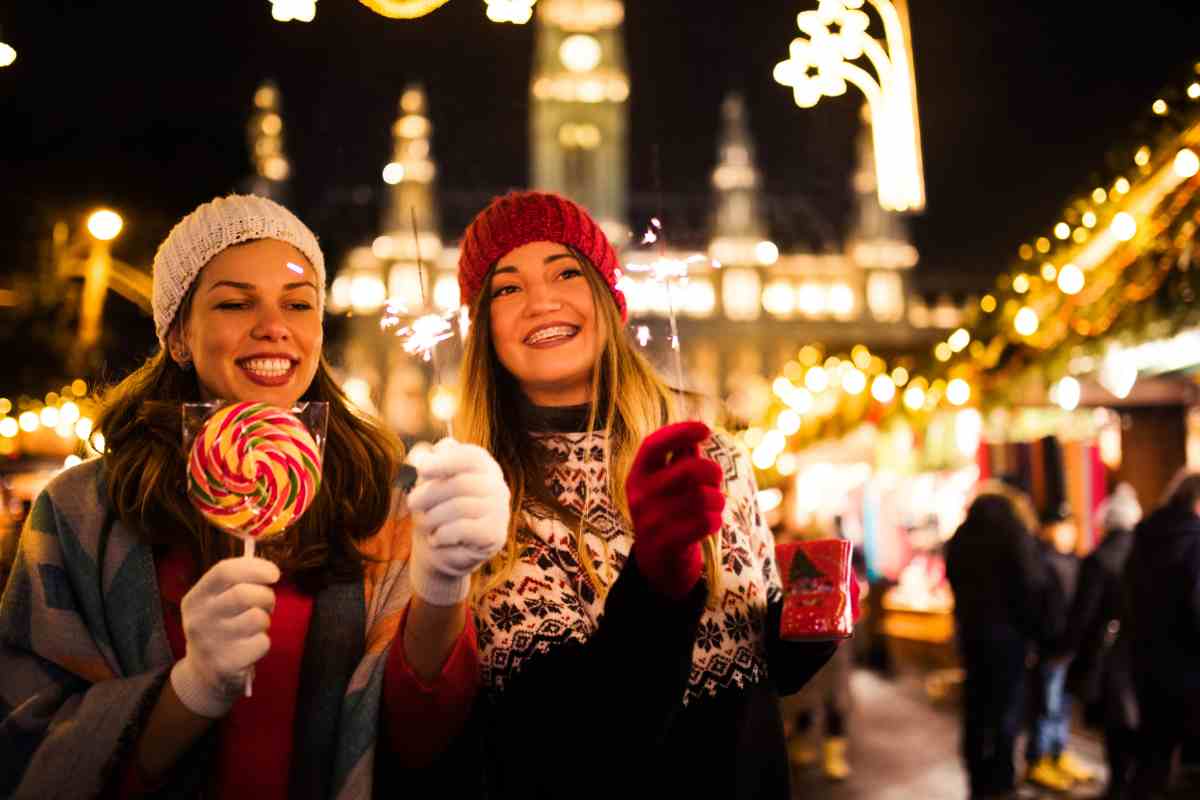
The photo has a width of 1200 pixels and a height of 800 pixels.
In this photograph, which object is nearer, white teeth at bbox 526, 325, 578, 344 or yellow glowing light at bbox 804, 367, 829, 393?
white teeth at bbox 526, 325, 578, 344

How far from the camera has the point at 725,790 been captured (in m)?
2.00

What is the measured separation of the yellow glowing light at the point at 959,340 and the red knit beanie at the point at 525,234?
6.04 m

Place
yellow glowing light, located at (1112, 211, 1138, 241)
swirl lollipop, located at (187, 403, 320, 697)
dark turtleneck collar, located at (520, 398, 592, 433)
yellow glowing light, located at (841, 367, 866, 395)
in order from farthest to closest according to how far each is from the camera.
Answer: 1. yellow glowing light, located at (841, 367, 866, 395)
2. yellow glowing light, located at (1112, 211, 1138, 241)
3. dark turtleneck collar, located at (520, 398, 592, 433)
4. swirl lollipop, located at (187, 403, 320, 697)

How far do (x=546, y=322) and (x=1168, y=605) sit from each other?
5.03 metres

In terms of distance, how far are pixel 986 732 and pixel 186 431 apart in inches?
253

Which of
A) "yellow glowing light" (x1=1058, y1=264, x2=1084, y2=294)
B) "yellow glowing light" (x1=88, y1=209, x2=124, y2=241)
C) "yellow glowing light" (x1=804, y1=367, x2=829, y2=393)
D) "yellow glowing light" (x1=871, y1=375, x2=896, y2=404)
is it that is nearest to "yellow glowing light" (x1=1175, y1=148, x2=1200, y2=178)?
"yellow glowing light" (x1=1058, y1=264, x2=1084, y2=294)

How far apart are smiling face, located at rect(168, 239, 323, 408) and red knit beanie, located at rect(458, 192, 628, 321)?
35 cm

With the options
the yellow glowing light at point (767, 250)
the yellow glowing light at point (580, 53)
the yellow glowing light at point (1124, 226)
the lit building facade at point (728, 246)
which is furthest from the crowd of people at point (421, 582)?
the yellow glowing light at point (580, 53)

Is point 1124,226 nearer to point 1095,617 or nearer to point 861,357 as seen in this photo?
point 1095,617

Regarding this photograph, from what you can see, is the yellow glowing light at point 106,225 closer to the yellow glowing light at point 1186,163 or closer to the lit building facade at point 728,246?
the yellow glowing light at point 1186,163

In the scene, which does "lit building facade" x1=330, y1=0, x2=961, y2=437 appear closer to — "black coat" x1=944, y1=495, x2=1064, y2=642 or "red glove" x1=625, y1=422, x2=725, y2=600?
"black coat" x1=944, y1=495, x2=1064, y2=642

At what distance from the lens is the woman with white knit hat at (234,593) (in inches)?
69.6

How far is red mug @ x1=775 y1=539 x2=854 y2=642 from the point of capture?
202 centimetres

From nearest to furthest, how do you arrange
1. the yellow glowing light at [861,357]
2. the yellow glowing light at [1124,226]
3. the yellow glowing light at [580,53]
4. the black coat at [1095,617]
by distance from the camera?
the yellow glowing light at [1124,226], the black coat at [1095,617], the yellow glowing light at [861,357], the yellow glowing light at [580,53]
